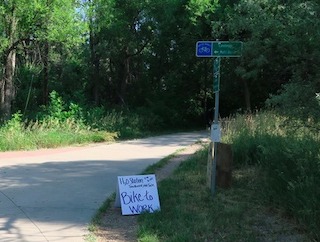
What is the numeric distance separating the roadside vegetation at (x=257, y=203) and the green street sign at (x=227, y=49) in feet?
4.64

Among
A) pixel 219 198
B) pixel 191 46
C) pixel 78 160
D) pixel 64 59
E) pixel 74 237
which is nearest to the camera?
pixel 74 237

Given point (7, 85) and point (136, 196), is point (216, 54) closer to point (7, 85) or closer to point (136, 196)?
point (136, 196)

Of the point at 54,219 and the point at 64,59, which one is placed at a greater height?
the point at 64,59

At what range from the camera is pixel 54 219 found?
6352mm

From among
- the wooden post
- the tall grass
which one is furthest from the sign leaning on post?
the tall grass

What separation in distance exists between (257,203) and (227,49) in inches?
98.6

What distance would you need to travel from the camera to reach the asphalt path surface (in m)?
5.93

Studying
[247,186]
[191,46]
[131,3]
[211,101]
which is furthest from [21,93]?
[247,186]

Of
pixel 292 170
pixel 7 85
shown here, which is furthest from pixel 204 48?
pixel 7 85

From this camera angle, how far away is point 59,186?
336 inches

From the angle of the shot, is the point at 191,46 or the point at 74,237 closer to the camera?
the point at 74,237

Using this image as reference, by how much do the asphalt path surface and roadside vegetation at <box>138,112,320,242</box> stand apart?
111 cm

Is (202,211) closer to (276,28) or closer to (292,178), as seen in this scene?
(292,178)

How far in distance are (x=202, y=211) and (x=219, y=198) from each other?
0.75 m
